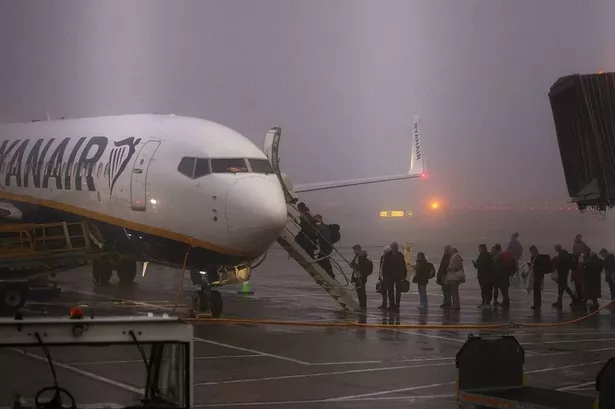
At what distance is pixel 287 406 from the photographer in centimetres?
1202

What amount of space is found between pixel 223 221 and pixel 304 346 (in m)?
3.65

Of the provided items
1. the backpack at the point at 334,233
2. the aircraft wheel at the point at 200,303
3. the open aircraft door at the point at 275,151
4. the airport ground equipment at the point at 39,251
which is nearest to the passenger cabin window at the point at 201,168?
the aircraft wheel at the point at 200,303

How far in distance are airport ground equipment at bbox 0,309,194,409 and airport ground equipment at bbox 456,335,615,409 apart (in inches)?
142

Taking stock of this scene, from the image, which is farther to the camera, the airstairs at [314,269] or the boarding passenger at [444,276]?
the boarding passenger at [444,276]

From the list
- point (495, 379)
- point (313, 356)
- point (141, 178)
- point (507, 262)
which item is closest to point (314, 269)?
point (141, 178)

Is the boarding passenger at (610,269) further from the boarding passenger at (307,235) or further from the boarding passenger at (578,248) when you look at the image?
the boarding passenger at (307,235)

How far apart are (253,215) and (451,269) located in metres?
7.03

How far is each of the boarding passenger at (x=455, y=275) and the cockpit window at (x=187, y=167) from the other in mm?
7484

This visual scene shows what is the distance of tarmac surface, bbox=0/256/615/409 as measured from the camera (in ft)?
23.3

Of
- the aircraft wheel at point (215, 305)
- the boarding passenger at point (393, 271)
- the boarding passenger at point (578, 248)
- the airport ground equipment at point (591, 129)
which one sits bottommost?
the aircraft wheel at point (215, 305)


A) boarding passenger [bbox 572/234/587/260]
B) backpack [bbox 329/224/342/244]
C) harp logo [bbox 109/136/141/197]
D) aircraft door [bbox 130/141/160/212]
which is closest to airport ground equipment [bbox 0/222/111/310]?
harp logo [bbox 109/136/141/197]

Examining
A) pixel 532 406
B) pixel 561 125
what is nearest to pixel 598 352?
pixel 561 125

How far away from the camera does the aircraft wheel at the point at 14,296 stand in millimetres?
20766

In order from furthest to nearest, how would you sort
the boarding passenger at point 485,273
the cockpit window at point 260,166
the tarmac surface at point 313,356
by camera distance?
the boarding passenger at point 485,273 → the cockpit window at point 260,166 → the tarmac surface at point 313,356
